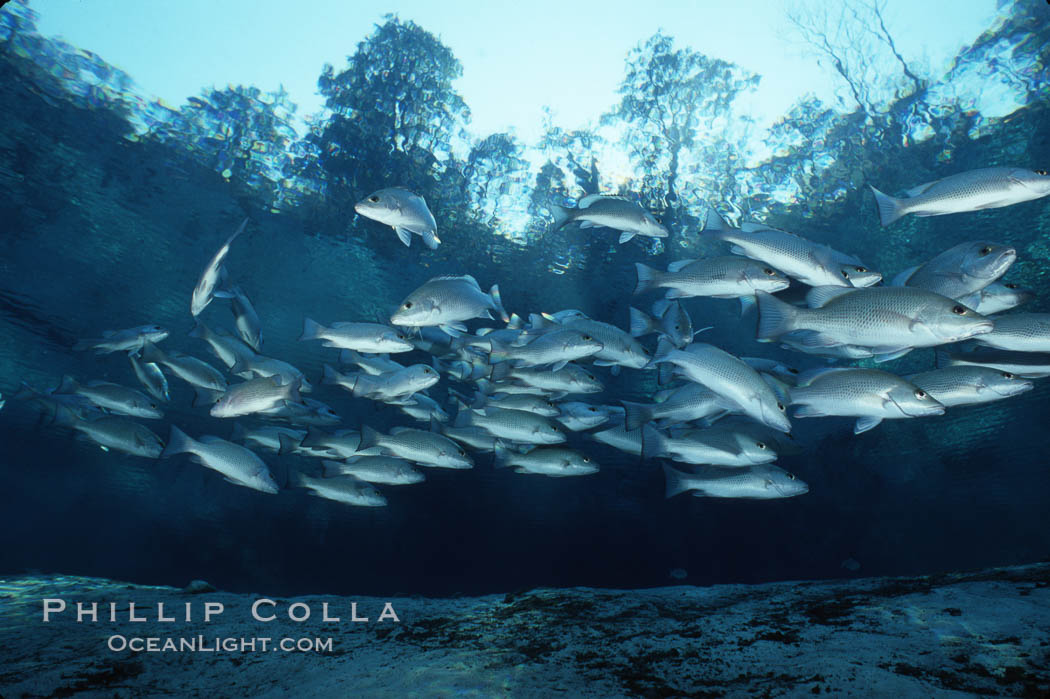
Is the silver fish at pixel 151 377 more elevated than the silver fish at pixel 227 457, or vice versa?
the silver fish at pixel 151 377

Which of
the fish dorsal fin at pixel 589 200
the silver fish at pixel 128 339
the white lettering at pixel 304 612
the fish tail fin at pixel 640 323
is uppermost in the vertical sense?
the fish dorsal fin at pixel 589 200

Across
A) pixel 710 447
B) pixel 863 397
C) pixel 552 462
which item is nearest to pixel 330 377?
pixel 552 462

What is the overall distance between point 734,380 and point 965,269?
2.11m

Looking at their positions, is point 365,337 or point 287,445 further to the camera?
point 287,445

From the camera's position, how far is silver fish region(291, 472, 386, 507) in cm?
811

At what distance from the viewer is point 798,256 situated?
13.1 ft

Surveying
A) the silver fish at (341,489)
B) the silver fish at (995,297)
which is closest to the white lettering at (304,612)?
the silver fish at (341,489)

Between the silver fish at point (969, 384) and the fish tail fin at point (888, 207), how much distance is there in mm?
1438

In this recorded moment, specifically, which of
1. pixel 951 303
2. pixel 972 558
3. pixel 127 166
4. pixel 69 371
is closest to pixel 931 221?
pixel 951 303

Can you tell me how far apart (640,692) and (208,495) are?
37157mm

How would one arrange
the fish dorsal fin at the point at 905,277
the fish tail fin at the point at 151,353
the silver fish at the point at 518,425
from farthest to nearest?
the fish tail fin at the point at 151,353 → the silver fish at the point at 518,425 → the fish dorsal fin at the point at 905,277

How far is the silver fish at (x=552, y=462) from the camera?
6.80m

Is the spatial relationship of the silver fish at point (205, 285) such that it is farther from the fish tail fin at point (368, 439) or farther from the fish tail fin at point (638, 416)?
the fish tail fin at point (638, 416)

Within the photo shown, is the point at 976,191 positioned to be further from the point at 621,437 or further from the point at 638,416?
the point at 621,437
